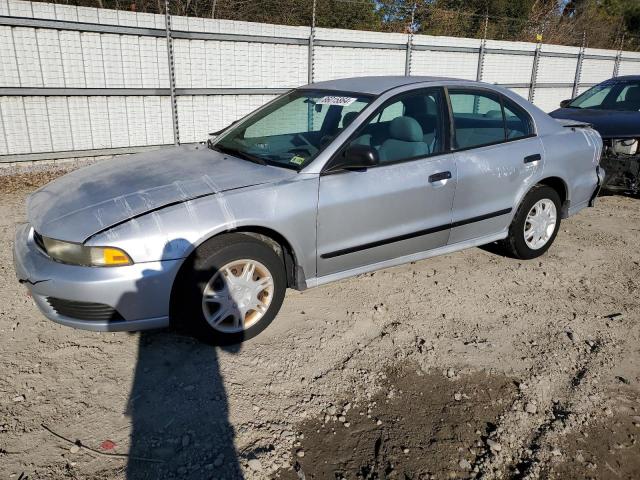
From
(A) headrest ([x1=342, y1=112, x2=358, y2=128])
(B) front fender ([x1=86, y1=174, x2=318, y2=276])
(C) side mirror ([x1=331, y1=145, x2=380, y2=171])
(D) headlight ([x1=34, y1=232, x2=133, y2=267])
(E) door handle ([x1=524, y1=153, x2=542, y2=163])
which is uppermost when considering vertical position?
(A) headrest ([x1=342, y1=112, x2=358, y2=128])

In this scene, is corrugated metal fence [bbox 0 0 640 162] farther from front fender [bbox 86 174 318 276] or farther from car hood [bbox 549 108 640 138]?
front fender [bbox 86 174 318 276]

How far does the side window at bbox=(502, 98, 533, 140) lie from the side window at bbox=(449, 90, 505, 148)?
0.20 ft

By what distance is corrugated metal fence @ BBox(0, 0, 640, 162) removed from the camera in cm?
735

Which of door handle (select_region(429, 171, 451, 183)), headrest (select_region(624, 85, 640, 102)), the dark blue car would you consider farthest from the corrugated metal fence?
door handle (select_region(429, 171, 451, 183))

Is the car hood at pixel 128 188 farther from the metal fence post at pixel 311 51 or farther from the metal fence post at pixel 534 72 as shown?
the metal fence post at pixel 534 72

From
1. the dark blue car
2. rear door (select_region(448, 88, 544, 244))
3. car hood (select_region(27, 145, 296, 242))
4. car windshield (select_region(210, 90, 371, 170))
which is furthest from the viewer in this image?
the dark blue car

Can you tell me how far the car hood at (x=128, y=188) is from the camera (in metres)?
3.01

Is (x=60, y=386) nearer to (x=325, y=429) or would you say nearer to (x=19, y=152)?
(x=325, y=429)

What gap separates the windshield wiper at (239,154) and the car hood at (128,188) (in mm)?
58

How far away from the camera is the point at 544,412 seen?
2.81 m

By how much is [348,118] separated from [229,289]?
1.49 meters

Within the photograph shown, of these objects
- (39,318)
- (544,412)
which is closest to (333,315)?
(544,412)

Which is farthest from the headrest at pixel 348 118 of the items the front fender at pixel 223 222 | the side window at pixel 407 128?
the front fender at pixel 223 222

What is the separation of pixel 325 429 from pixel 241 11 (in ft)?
38.7
